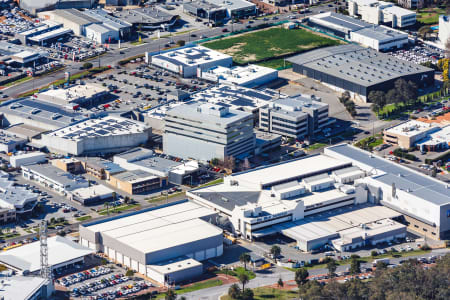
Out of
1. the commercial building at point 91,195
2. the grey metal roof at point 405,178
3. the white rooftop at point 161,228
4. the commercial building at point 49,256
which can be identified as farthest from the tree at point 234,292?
the commercial building at point 91,195

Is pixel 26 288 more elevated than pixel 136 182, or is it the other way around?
pixel 26 288

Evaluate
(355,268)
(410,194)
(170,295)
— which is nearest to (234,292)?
(170,295)

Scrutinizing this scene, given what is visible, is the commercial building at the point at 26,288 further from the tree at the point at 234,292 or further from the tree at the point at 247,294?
the tree at the point at 247,294

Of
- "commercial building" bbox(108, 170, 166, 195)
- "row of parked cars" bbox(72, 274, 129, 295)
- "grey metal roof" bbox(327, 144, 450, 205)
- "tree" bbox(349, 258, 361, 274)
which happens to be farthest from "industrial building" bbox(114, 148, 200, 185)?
"tree" bbox(349, 258, 361, 274)

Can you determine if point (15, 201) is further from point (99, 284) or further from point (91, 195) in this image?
point (99, 284)

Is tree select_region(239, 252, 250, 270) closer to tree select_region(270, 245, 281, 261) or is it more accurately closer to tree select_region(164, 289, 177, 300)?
tree select_region(270, 245, 281, 261)

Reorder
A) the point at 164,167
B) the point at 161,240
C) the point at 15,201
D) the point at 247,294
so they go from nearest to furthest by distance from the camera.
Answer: the point at 247,294 < the point at 161,240 < the point at 15,201 < the point at 164,167

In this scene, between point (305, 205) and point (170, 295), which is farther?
point (305, 205)

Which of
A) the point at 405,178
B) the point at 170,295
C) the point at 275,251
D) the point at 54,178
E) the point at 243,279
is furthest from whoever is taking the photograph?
the point at 54,178
